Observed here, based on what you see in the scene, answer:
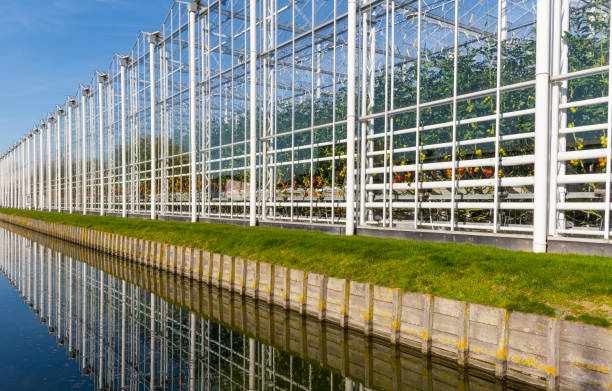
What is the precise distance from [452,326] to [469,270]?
3.28 ft

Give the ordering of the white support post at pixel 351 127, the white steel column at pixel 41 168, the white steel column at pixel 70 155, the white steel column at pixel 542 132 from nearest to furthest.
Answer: the white steel column at pixel 542 132
the white support post at pixel 351 127
the white steel column at pixel 70 155
the white steel column at pixel 41 168

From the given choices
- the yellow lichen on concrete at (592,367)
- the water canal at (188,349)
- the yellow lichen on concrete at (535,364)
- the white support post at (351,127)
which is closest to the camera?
the yellow lichen on concrete at (592,367)

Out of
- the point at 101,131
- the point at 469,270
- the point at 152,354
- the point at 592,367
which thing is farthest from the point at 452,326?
the point at 101,131

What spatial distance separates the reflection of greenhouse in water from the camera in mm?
9914

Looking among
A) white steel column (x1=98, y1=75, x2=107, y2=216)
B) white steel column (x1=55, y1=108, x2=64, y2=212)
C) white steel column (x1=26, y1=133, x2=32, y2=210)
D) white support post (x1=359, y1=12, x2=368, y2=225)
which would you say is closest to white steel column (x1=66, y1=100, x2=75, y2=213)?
white steel column (x1=55, y1=108, x2=64, y2=212)

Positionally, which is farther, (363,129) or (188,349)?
(363,129)

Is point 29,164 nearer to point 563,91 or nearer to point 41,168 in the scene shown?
point 41,168

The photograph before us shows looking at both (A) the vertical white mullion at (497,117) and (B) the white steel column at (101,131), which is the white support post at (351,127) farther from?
(B) the white steel column at (101,131)

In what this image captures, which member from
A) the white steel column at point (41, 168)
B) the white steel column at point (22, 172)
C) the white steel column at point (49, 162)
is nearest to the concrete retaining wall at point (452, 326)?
the white steel column at point (49, 162)

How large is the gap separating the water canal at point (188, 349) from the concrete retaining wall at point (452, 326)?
21cm

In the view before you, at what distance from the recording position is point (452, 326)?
675 centimetres

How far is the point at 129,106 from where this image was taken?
110 feet

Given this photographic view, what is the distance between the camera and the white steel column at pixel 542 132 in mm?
8836

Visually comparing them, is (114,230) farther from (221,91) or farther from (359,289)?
Result: (359,289)
